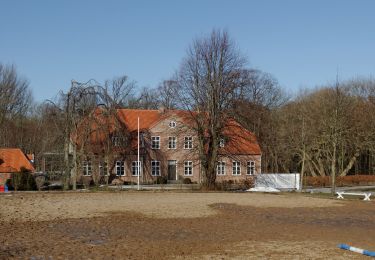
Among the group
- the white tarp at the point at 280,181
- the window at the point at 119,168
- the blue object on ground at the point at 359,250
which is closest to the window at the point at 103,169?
the window at the point at 119,168

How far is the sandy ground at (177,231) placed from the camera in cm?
1288

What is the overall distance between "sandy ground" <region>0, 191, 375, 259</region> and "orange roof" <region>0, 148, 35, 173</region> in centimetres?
2113

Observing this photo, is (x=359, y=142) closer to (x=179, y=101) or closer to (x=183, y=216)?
(x=179, y=101)

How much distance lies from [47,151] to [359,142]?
37.5 metres

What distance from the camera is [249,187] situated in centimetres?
4981

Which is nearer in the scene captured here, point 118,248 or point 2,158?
point 118,248

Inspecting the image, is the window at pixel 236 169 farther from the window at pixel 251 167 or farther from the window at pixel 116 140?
the window at pixel 116 140

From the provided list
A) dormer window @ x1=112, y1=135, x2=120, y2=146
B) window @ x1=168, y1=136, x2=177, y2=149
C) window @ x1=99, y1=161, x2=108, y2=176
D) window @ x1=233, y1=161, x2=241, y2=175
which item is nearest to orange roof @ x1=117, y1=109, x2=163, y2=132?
window @ x1=168, y1=136, x2=177, y2=149

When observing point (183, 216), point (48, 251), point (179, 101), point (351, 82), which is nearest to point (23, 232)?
point (48, 251)

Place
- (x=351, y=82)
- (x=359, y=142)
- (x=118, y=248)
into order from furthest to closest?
(x=351, y=82) → (x=359, y=142) → (x=118, y=248)

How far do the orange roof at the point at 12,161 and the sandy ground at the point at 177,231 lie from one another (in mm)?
21131

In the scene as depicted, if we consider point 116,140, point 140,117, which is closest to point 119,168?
point 140,117

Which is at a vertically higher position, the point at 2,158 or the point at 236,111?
the point at 236,111

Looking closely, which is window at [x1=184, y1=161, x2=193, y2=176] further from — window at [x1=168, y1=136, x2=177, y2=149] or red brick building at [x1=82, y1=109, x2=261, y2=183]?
window at [x1=168, y1=136, x2=177, y2=149]
